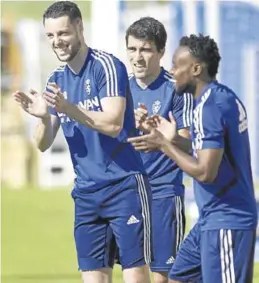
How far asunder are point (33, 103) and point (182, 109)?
137 cm

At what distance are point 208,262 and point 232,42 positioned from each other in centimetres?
1278

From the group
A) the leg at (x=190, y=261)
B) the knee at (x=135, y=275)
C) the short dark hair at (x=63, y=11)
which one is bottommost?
the knee at (x=135, y=275)

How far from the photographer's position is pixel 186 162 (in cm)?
627

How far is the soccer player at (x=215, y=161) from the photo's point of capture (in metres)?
6.26

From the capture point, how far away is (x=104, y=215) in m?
7.54

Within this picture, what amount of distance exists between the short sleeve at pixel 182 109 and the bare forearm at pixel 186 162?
75.2 inches

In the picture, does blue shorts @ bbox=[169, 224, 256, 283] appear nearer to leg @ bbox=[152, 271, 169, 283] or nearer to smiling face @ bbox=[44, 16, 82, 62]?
smiling face @ bbox=[44, 16, 82, 62]

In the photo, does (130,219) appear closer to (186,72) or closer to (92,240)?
(92,240)

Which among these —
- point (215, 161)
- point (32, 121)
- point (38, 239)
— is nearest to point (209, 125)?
point (215, 161)

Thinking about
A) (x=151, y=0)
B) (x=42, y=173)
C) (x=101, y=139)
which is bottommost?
(x=42, y=173)

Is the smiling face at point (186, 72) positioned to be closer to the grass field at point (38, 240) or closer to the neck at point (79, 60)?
the neck at point (79, 60)

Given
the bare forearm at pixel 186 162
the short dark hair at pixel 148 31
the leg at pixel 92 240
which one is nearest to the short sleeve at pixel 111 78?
the leg at pixel 92 240

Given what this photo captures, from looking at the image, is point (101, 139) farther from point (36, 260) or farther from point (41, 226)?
point (41, 226)

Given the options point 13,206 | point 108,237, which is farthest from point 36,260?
point 13,206
